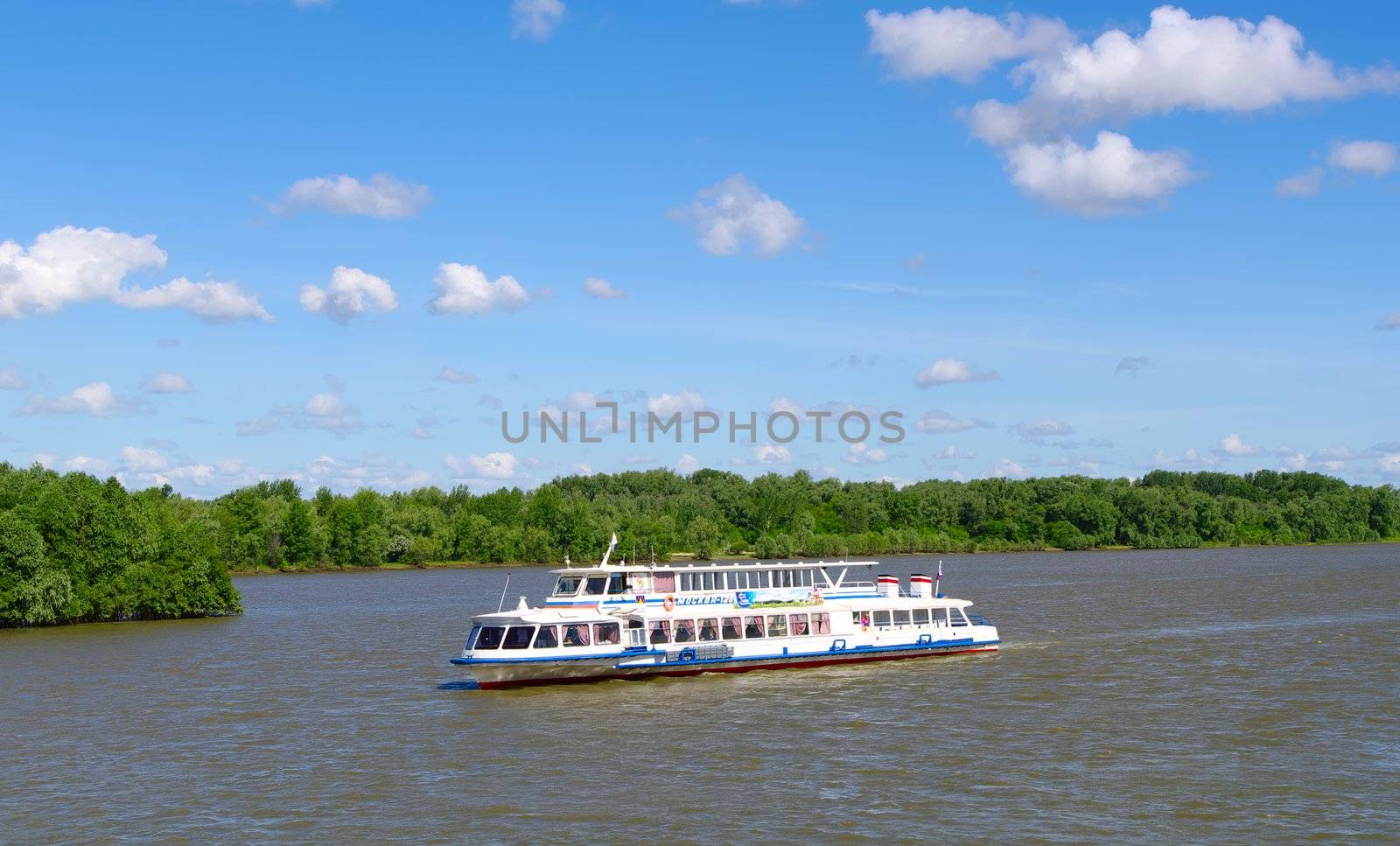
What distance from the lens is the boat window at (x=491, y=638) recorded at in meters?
55.3

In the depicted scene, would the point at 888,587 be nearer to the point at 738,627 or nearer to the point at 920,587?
the point at 920,587

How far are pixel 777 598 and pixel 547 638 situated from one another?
499 inches

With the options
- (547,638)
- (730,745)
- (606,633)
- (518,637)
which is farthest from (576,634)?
(730,745)

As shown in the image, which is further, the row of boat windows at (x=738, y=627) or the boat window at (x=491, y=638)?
the row of boat windows at (x=738, y=627)

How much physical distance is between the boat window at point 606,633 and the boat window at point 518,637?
9.73ft

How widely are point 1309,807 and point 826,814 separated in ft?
41.5

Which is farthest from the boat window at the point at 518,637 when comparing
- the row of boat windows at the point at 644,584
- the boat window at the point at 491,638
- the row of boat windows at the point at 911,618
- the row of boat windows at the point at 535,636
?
the row of boat windows at the point at 911,618

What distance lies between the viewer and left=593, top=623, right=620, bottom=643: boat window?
56906 millimetres

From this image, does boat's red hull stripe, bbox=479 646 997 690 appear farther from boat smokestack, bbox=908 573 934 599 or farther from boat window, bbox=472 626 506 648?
boat smokestack, bbox=908 573 934 599

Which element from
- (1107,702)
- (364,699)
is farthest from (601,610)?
(1107,702)

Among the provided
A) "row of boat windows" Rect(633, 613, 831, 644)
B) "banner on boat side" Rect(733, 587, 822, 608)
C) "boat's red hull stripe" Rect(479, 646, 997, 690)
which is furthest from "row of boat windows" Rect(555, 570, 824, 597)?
"boat's red hull stripe" Rect(479, 646, 997, 690)

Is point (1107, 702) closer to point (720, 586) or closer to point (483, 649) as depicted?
point (720, 586)

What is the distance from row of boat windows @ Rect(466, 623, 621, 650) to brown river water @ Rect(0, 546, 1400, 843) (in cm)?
209

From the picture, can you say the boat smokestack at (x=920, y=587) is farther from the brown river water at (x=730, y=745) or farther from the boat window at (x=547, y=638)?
the boat window at (x=547, y=638)
